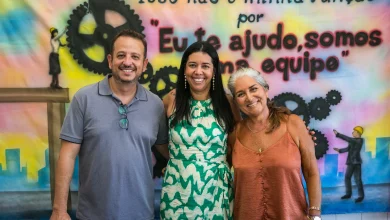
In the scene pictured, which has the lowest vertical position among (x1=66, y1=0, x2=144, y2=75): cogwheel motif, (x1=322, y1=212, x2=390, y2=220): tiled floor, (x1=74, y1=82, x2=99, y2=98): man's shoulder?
(x1=322, y1=212, x2=390, y2=220): tiled floor

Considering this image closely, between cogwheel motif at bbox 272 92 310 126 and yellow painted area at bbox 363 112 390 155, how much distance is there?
420 mm

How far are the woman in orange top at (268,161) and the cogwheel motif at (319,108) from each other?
730 millimetres

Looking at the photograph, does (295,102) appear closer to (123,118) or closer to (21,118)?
(123,118)

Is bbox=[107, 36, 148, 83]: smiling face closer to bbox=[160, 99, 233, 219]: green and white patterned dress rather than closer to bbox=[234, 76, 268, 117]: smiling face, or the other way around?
bbox=[160, 99, 233, 219]: green and white patterned dress

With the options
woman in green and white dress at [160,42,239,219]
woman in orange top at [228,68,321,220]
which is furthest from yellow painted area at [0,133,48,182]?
woman in orange top at [228,68,321,220]

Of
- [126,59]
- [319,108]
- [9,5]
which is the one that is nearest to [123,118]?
[126,59]

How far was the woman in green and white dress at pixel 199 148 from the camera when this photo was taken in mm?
1956

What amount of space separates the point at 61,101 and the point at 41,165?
41cm

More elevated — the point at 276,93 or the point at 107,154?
the point at 276,93

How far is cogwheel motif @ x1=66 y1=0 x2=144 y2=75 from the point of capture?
2453 mm

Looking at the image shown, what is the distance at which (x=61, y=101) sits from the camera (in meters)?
2.50

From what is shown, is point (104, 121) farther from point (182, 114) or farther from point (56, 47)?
point (56, 47)

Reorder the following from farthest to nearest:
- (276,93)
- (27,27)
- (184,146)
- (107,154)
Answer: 1. (276,93)
2. (27,27)
3. (184,146)
4. (107,154)

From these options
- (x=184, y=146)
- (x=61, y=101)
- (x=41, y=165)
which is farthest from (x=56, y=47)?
(x=184, y=146)
